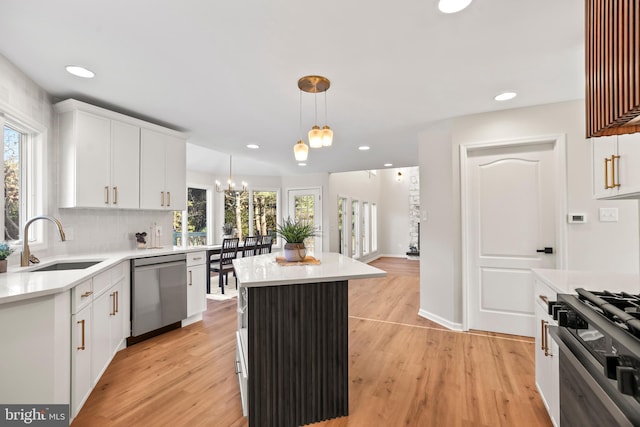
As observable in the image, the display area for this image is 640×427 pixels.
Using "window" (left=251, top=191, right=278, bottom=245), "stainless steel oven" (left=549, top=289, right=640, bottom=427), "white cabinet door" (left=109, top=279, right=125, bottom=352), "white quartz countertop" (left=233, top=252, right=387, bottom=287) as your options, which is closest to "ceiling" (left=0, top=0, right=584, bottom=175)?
"white quartz countertop" (left=233, top=252, right=387, bottom=287)

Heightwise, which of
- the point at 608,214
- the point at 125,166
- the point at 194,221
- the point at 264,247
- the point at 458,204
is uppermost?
the point at 125,166

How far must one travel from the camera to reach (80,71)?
2354mm

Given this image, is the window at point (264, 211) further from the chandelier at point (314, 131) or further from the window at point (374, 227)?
the chandelier at point (314, 131)

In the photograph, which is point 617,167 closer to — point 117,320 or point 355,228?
point 117,320

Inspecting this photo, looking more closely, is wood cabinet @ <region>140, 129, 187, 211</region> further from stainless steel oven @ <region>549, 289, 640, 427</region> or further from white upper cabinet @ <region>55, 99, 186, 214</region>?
stainless steel oven @ <region>549, 289, 640, 427</region>

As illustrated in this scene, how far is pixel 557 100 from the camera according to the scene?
291 centimetres

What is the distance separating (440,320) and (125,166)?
12.7 ft

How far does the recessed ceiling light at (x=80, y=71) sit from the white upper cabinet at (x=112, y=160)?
1.50 feet

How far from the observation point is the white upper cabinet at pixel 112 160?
280cm

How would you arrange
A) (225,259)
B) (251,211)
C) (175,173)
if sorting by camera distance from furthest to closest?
(251,211), (225,259), (175,173)

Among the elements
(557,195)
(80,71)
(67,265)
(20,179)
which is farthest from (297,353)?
(557,195)

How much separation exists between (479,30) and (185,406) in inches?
118

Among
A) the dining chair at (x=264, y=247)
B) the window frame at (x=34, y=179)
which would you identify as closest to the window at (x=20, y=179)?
the window frame at (x=34, y=179)

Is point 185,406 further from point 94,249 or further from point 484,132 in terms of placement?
point 484,132
